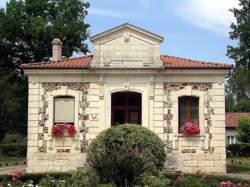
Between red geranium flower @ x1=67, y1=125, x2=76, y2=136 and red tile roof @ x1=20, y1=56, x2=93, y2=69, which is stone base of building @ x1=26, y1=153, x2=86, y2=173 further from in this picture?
red tile roof @ x1=20, y1=56, x2=93, y2=69

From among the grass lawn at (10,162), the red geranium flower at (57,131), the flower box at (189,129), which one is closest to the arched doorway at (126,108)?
the flower box at (189,129)

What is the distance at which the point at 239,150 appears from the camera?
37562mm

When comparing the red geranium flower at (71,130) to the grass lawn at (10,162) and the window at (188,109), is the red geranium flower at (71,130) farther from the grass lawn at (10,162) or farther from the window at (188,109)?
the grass lawn at (10,162)

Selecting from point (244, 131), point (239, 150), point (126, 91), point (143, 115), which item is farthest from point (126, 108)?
point (244, 131)

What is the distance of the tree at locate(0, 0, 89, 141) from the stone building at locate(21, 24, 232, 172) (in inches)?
883

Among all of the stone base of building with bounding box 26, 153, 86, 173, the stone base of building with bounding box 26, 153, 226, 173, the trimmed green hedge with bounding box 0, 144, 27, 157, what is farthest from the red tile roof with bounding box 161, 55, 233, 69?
the trimmed green hedge with bounding box 0, 144, 27, 157

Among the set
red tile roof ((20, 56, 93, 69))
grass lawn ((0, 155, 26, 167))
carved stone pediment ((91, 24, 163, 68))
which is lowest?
grass lawn ((0, 155, 26, 167))

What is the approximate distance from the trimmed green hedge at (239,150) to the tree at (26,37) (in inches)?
694

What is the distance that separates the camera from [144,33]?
2288 centimetres

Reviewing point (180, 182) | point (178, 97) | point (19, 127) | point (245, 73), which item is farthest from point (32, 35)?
point (180, 182)

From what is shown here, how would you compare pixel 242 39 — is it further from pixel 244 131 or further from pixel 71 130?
pixel 71 130

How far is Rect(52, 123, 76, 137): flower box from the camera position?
886 inches

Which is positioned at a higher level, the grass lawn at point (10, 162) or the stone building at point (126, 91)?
the stone building at point (126, 91)

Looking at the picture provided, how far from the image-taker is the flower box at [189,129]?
22359 millimetres
